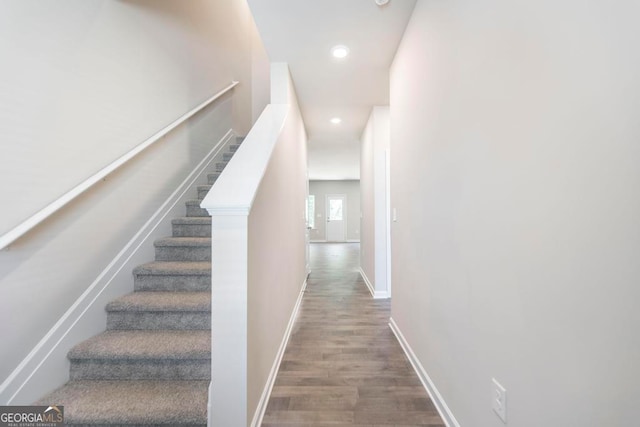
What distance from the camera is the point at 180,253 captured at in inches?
87.7

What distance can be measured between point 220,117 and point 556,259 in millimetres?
3621

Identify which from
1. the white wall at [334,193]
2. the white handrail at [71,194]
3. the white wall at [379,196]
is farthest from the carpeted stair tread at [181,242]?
the white wall at [334,193]

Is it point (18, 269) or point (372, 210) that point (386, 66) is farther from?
point (18, 269)

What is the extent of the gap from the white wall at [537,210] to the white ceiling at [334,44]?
0.64 m

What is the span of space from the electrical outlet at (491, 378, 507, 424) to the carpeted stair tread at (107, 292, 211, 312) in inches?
58.8

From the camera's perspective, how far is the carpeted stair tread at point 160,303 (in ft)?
5.63

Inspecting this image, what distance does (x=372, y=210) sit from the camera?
385cm

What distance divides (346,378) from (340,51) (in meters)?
2.56

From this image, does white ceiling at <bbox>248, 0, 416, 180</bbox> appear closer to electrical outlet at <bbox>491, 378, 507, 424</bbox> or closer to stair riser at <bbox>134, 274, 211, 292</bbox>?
stair riser at <bbox>134, 274, 211, 292</bbox>

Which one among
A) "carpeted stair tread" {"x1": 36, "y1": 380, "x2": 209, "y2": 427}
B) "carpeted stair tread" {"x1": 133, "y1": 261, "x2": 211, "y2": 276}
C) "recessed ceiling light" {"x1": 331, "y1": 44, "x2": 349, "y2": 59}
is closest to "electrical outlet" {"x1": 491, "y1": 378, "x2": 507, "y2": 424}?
"carpeted stair tread" {"x1": 36, "y1": 380, "x2": 209, "y2": 427}

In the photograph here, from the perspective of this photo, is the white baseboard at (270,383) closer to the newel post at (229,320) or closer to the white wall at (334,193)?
the newel post at (229,320)

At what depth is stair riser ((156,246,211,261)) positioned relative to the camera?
87.2 inches

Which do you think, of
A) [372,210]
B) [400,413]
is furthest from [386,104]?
[400,413]

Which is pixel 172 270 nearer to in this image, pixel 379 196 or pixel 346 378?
pixel 346 378
